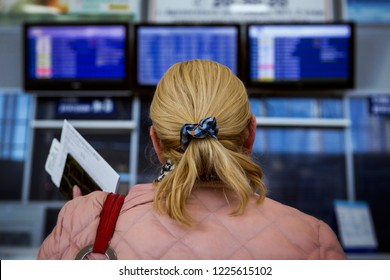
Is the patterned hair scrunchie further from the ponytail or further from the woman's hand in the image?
the woman's hand

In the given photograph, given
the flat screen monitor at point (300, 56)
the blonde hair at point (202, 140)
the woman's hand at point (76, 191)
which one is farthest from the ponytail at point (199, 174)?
the flat screen monitor at point (300, 56)

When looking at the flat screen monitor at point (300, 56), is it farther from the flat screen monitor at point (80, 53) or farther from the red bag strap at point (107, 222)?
the red bag strap at point (107, 222)

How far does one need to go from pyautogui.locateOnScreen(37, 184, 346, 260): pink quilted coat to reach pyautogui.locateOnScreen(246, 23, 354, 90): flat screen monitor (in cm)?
219

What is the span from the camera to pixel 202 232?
1.08m

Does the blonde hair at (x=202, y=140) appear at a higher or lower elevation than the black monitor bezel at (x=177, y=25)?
lower

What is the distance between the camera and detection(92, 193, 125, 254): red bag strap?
41.8 inches

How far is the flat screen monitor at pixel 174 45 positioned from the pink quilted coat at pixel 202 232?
2.21m

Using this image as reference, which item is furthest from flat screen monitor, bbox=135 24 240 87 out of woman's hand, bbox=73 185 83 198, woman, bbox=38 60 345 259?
woman, bbox=38 60 345 259

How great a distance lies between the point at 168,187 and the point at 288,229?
0.29 meters

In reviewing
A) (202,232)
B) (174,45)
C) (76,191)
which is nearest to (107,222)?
(202,232)

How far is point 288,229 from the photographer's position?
1104mm

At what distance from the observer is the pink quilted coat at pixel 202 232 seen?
41.9 inches

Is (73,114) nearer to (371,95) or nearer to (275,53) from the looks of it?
(275,53)
